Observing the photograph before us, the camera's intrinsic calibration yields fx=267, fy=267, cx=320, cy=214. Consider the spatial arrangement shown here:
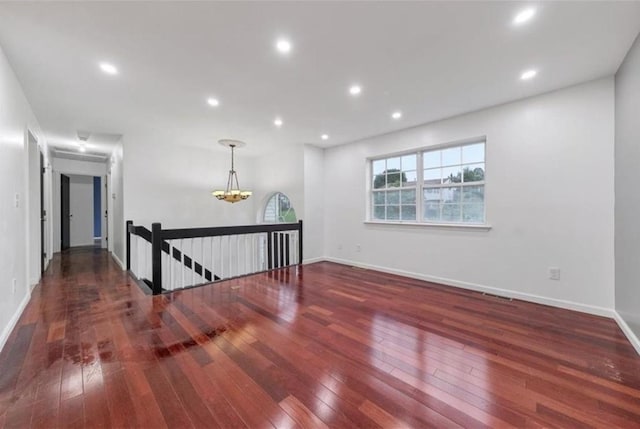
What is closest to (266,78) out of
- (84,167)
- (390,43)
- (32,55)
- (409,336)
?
(390,43)

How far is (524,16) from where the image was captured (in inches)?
77.4

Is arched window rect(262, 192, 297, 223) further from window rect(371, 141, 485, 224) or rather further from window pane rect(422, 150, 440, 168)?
window pane rect(422, 150, 440, 168)

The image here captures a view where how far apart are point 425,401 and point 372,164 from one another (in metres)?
4.29

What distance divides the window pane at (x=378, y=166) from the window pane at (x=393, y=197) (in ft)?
1.58

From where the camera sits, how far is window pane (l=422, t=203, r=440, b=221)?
A: 432cm

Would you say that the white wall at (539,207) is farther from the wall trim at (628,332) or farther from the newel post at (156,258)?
the newel post at (156,258)

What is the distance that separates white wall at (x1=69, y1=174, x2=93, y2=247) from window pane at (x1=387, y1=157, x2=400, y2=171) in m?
9.18

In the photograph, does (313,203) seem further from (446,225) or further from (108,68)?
(108,68)

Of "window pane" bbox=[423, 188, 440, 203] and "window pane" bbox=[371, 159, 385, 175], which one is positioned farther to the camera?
"window pane" bbox=[371, 159, 385, 175]

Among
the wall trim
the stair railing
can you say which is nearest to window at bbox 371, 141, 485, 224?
the wall trim

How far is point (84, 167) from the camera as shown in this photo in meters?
7.57

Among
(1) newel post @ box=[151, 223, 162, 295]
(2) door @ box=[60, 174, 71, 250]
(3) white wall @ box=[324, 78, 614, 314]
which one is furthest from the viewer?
(2) door @ box=[60, 174, 71, 250]

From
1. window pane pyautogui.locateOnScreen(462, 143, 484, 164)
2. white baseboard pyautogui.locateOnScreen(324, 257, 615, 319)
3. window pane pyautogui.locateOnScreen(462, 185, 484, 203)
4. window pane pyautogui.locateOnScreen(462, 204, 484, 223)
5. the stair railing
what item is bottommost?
white baseboard pyautogui.locateOnScreen(324, 257, 615, 319)

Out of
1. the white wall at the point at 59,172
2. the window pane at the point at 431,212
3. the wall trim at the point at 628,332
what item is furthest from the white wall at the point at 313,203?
the white wall at the point at 59,172
